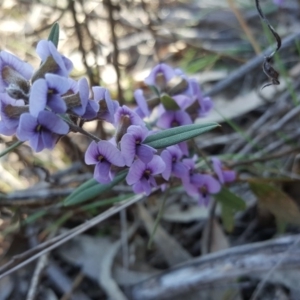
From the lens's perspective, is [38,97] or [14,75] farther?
[14,75]

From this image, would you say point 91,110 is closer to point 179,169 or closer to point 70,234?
point 179,169

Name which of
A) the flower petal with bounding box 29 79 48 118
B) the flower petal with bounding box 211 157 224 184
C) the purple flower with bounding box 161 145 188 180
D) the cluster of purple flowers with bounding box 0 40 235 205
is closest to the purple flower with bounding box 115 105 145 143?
the cluster of purple flowers with bounding box 0 40 235 205

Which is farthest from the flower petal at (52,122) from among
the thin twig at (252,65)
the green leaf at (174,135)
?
the thin twig at (252,65)

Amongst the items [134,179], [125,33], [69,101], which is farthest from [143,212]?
[125,33]

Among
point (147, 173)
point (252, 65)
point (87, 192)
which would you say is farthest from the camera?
point (252, 65)

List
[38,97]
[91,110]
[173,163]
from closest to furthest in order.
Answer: [38,97]
[91,110]
[173,163]

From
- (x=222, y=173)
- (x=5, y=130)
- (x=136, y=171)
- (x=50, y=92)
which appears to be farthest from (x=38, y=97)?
(x=222, y=173)

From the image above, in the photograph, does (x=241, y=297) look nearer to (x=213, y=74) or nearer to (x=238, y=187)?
(x=238, y=187)

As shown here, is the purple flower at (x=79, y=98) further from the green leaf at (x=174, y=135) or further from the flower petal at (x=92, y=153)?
the green leaf at (x=174, y=135)
